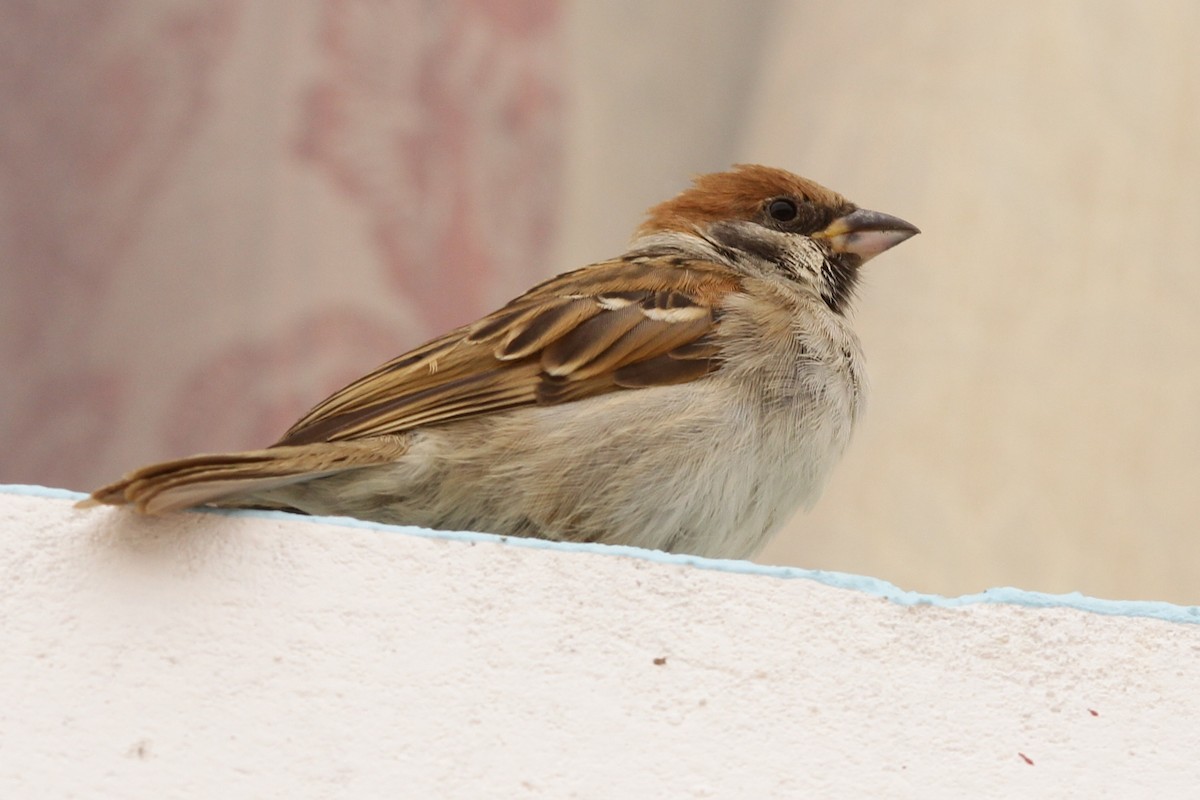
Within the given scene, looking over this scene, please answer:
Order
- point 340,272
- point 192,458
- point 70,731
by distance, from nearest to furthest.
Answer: point 70,731 < point 192,458 < point 340,272

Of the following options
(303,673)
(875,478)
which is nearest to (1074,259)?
(875,478)

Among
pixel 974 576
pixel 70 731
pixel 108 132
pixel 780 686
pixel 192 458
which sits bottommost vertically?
pixel 70 731

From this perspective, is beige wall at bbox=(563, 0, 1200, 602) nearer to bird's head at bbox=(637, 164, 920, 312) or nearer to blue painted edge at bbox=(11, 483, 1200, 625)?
bird's head at bbox=(637, 164, 920, 312)

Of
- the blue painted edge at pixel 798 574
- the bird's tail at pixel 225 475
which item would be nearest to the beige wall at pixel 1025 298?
the bird's tail at pixel 225 475

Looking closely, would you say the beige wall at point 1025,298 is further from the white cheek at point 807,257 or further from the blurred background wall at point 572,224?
the white cheek at point 807,257

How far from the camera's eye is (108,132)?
113 inches

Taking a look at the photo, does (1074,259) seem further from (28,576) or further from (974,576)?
(28,576)

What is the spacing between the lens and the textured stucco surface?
43.5 inches

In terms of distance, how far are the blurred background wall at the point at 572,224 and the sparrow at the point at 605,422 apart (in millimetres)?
1014

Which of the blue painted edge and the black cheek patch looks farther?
the black cheek patch

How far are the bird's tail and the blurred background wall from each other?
1.31m

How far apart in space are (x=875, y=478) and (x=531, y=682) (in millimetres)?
1917

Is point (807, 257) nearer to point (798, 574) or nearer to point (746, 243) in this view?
point (746, 243)

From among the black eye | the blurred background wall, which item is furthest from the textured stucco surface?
the blurred background wall
